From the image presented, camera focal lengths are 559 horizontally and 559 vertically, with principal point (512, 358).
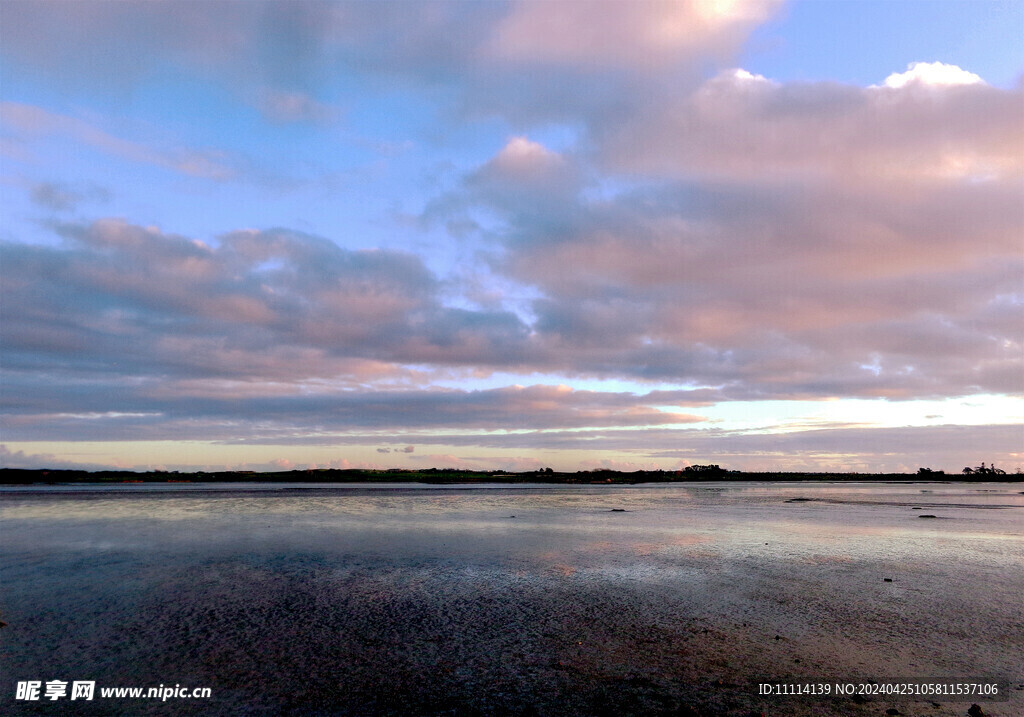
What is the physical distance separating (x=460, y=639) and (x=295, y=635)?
13.0 feet

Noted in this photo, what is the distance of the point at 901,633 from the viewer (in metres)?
13.7

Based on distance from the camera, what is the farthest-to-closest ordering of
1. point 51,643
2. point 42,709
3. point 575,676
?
point 51,643 < point 575,676 < point 42,709

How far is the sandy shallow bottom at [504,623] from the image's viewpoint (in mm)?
9844

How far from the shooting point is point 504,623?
14383 millimetres

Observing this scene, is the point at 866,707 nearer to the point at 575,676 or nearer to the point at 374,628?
the point at 575,676

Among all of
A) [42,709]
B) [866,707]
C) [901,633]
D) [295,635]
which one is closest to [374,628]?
[295,635]

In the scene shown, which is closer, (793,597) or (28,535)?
(793,597)

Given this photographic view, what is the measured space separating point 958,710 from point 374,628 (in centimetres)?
1183

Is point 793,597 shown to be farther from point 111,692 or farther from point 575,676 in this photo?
point 111,692

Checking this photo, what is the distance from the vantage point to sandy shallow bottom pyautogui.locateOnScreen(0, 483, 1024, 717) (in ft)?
32.3

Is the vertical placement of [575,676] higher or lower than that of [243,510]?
higher

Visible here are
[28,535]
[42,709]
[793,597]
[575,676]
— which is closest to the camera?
A: [42,709]

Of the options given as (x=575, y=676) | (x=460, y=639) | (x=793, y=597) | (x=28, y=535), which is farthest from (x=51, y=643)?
(x=28, y=535)

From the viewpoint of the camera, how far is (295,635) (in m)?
13.3
